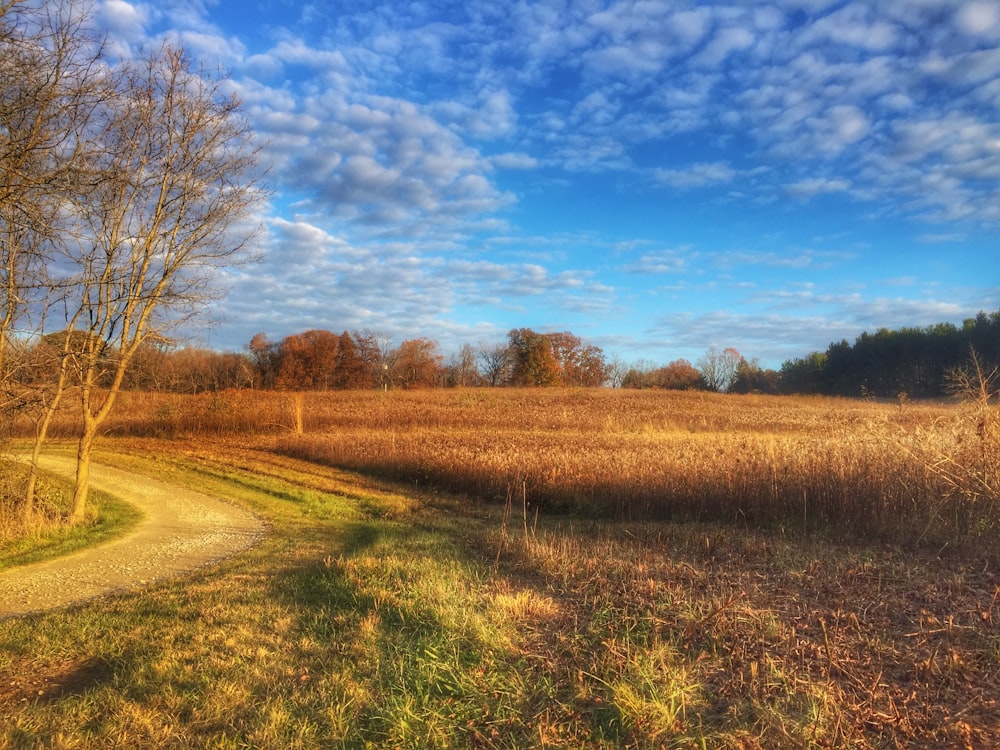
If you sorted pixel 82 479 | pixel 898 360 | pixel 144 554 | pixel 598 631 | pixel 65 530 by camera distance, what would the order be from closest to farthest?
pixel 598 631 < pixel 144 554 < pixel 65 530 < pixel 82 479 < pixel 898 360

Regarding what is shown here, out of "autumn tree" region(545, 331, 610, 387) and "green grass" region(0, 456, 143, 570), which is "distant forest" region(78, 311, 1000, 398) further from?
"green grass" region(0, 456, 143, 570)

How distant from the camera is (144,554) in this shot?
29.5 feet

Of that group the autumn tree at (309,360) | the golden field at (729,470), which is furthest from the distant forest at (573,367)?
the golden field at (729,470)

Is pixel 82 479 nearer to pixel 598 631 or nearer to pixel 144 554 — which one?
pixel 144 554

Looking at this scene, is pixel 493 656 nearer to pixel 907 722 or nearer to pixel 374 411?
pixel 907 722

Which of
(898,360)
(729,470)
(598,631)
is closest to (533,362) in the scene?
(898,360)

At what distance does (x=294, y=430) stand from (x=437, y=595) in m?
23.4

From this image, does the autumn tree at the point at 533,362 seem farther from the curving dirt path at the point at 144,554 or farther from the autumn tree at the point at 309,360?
the curving dirt path at the point at 144,554

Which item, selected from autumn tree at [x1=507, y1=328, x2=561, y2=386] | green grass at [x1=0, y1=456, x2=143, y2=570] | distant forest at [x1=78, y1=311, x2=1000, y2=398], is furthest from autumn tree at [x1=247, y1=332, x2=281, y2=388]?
green grass at [x1=0, y1=456, x2=143, y2=570]

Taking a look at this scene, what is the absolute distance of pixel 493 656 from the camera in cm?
441

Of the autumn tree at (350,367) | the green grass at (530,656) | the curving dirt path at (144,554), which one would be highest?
the autumn tree at (350,367)

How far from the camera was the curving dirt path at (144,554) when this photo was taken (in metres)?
7.12

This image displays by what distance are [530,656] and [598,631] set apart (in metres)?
0.63

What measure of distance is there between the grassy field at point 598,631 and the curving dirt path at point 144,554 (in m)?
0.69
